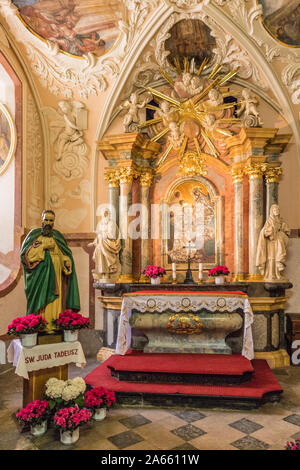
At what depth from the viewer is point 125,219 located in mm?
8156

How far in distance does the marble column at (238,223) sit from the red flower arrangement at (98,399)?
4.30 metres

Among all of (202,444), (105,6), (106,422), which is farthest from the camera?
(105,6)

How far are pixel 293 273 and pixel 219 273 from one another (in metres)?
1.76

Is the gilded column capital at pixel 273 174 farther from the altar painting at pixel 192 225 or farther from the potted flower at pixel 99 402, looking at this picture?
the potted flower at pixel 99 402

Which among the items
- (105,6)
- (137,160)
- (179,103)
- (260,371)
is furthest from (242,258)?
(105,6)

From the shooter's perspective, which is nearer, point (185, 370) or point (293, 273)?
point (185, 370)

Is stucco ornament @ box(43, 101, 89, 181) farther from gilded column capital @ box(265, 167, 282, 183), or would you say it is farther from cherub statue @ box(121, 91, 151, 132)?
gilded column capital @ box(265, 167, 282, 183)

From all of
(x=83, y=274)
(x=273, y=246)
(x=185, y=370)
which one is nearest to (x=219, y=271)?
(x=273, y=246)

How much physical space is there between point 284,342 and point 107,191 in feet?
17.5

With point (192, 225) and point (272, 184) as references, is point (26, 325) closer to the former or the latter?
point (192, 225)

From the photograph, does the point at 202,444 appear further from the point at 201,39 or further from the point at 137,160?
the point at 201,39

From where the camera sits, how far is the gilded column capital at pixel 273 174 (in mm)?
7807

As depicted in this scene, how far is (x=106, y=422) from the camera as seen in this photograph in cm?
453

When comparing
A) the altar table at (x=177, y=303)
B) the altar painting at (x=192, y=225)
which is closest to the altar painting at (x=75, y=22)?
the altar painting at (x=192, y=225)
